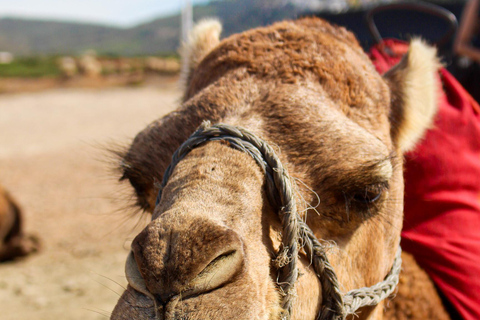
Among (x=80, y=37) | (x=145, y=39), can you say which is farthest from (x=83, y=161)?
(x=80, y=37)

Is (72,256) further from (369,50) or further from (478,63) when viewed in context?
(478,63)

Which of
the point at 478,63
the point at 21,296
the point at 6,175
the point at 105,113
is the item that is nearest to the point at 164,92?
the point at 105,113

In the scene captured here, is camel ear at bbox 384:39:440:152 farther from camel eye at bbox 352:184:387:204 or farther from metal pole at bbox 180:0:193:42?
metal pole at bbox 180:0:193:42

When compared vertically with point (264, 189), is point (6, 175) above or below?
below

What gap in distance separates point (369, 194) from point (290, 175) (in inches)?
17.4

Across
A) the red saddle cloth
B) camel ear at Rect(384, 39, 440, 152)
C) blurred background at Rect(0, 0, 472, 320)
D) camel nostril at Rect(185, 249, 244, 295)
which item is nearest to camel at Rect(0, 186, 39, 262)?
blurred background at Rect(0, 0, 472, 320)

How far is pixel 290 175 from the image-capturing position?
2084 mm

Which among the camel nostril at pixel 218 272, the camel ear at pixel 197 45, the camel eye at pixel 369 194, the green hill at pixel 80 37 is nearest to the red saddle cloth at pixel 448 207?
the camel eye at pixel 369 194

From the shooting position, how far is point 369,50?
12.5ft

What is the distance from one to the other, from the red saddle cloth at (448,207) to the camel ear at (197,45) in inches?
57.2

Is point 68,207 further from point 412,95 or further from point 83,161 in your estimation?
point 412,95

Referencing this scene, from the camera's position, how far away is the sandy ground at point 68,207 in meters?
5.86

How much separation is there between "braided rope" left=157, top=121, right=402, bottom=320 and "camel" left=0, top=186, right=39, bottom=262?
7193 millimetres

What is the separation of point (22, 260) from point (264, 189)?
7.42 metres
